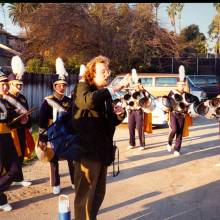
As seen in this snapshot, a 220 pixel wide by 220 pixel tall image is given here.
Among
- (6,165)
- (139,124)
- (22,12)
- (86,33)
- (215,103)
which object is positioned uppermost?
(22,12)

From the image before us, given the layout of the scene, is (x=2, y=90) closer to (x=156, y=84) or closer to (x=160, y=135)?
(x=160, y=135)

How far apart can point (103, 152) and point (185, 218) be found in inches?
72.2

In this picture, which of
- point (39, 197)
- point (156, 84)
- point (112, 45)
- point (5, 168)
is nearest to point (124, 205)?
point (39, 197)

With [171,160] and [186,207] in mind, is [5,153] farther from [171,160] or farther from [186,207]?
[171,160]

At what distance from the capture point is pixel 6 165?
568 centimetres

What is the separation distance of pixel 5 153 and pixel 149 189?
7.63 ft

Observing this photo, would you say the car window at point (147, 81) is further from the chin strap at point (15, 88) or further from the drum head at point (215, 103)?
the chin strap at point (15, 88)

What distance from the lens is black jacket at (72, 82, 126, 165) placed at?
4.04 metres

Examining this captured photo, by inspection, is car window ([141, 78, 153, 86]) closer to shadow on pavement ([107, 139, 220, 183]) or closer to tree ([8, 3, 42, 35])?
shadow on pavement ([107, 139, 220, 183])

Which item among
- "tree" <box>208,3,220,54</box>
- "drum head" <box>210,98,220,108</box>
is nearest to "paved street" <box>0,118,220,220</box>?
"drum head" <box>210,98,220,108</box>

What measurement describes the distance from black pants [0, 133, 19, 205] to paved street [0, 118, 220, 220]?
1.10 ft

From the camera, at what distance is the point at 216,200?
20.0ft

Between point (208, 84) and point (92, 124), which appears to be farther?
point (208, 84)

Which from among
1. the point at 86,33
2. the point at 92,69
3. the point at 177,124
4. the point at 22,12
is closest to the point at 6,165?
the point at 92,69
